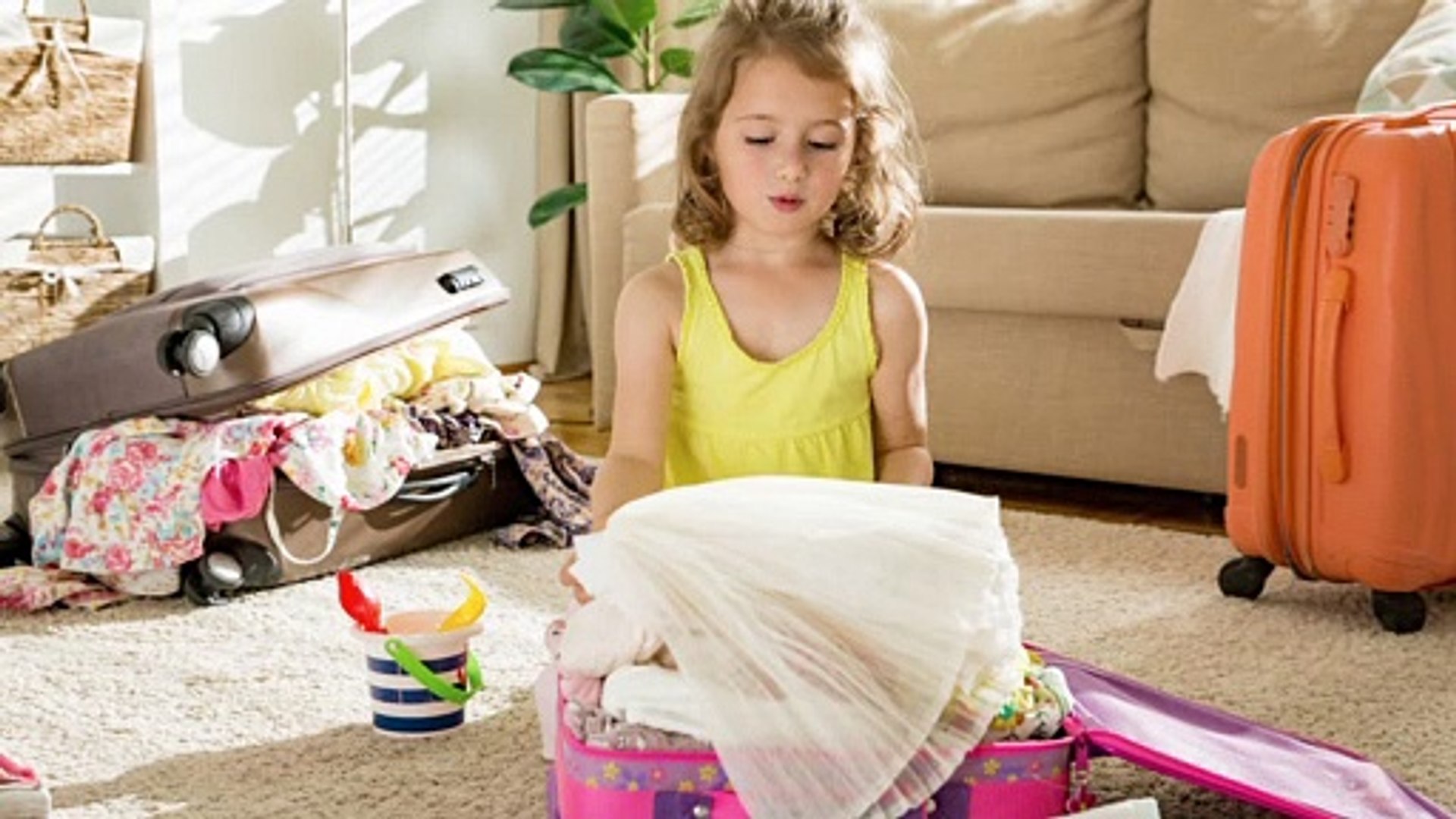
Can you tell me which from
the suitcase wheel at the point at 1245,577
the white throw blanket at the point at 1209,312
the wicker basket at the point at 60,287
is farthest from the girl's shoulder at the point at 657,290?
the wicker basket at the point at 60,287

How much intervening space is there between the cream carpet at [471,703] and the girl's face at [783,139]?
51cm

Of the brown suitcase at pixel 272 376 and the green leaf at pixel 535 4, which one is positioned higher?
the green leaf at pixel 535 4

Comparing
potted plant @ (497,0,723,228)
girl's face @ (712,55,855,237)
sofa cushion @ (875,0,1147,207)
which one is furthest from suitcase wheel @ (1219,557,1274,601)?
potted plant @ (497,0,723,228)

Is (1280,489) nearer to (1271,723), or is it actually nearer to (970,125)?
(1271,723)

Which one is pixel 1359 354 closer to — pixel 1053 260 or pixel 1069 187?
pixel 1053 260

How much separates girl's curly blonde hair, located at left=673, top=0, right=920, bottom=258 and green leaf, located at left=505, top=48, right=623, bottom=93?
2.07 m

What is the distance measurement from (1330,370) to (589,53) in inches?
85.8

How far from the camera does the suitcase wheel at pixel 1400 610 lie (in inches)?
78.5

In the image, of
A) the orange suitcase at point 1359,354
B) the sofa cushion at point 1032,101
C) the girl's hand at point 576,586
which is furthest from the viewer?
the sofa cushion at point 1032,101

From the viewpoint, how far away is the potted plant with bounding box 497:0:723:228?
12.3 feet

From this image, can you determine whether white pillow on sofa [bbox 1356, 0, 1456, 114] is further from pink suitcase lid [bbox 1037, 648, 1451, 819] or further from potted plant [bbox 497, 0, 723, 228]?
potted plant [bbox 497, 0, 723, 228]

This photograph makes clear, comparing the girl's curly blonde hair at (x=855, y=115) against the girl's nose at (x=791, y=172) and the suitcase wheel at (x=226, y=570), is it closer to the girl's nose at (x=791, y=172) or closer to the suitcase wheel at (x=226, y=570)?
the girl's nose at (x=791, y=172)

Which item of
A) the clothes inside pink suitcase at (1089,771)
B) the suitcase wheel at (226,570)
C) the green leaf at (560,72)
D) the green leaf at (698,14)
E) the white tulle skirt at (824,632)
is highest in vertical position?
the green leaf at (698,14)

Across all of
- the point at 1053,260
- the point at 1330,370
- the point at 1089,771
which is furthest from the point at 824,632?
the point at 1053,260
